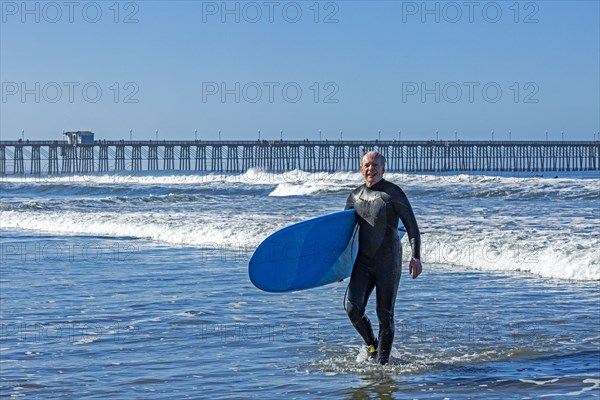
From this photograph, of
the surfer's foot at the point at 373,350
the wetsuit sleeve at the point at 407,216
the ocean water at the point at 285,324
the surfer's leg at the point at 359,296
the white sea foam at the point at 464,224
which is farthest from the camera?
the white sea foam at the point at 464,224

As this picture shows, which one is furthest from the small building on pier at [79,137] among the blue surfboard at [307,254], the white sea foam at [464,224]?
the blue surfboard at [307,254]

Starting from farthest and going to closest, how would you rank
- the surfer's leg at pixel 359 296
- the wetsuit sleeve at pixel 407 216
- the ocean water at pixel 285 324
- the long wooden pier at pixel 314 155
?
the long wooden pier at pixel 314 155, the surfer's leg at pixel 359 296, the wetsuit sleeve at pixel 407 216, the ocean water at pixel 285 324

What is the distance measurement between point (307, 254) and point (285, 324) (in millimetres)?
1372

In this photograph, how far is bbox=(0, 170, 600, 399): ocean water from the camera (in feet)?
19.4

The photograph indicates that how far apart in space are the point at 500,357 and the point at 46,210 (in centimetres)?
2230

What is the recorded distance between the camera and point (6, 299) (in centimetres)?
927

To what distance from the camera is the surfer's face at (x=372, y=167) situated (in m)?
6.28

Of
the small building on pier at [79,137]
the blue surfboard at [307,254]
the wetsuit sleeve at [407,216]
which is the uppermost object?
the small building on pier at [79,137]

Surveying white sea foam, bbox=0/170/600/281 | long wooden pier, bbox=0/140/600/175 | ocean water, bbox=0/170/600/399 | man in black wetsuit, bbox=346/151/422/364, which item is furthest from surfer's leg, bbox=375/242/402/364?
long wooden pier, bbox=0/140/600/175

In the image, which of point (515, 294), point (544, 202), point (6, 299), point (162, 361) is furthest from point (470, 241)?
point (544, 202)

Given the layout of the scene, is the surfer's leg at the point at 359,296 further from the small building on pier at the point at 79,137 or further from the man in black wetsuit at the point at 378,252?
the small building on pier at the point at 79,137

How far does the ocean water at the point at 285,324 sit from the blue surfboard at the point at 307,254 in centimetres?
57

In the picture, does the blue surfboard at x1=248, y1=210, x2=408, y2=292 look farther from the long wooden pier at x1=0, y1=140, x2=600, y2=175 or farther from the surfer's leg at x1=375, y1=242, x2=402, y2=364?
the long wooden pier at x1=0, y1=140, x2=600, y2=175

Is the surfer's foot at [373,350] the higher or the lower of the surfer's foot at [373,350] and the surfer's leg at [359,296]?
the lower
